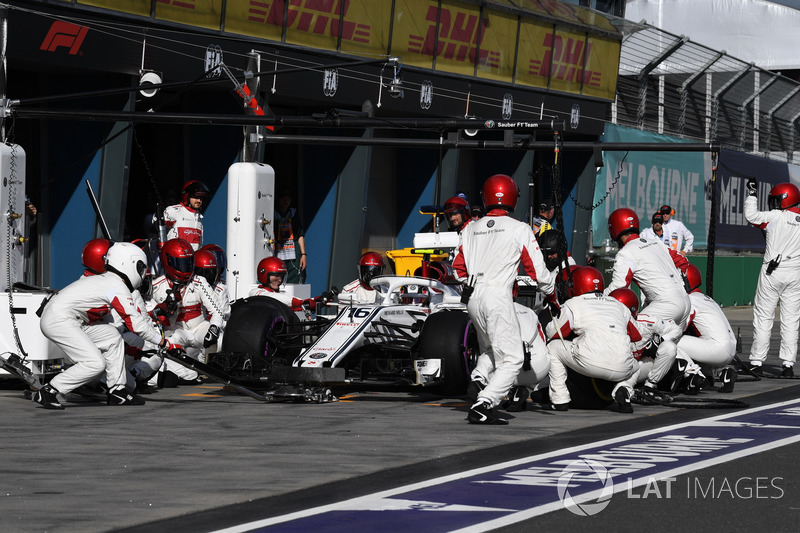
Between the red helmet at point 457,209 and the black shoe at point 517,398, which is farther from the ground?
the red helmet at point 457,209

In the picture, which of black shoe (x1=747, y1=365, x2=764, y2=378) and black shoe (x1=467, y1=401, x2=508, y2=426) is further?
black shoe (x1=747, y1=365, x2=764, y2=378)

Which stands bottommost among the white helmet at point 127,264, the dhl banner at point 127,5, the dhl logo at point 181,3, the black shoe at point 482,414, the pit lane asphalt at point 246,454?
the pit lane asphalt at point 246,454

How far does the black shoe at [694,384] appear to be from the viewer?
1175cm

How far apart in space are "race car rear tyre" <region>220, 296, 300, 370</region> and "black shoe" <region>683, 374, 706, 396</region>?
11.4ft

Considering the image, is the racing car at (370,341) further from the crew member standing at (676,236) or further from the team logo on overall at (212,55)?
the crew member standing at (676,236)

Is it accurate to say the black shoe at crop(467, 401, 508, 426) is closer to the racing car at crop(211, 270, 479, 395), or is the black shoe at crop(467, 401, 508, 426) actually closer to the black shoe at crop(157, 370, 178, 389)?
the racing car at crop(211, 270, 479, 395)

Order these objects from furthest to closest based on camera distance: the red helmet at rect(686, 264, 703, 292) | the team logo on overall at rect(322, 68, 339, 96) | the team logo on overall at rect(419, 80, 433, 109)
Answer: the team logo on overall at rect(419, 80, 433, 109)
the team logo on overall at rect(322, 68, 339, 96)
the red helmet at rect(686, 264, 703, 292)

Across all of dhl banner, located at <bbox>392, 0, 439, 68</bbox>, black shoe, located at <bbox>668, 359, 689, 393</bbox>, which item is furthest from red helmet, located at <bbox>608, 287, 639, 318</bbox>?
dhl banner, located at <bbox>392, 0, 439, 68</bbox>

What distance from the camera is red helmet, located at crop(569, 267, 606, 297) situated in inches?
416

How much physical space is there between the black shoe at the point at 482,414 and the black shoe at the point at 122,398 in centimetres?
289

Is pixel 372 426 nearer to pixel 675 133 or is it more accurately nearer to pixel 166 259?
pixel 166 259

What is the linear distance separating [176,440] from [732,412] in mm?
4281

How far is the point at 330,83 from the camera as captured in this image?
65.2 ft

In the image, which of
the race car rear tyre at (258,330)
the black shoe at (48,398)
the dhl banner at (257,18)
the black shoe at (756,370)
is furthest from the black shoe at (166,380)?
the dhl banner at (257,18)
